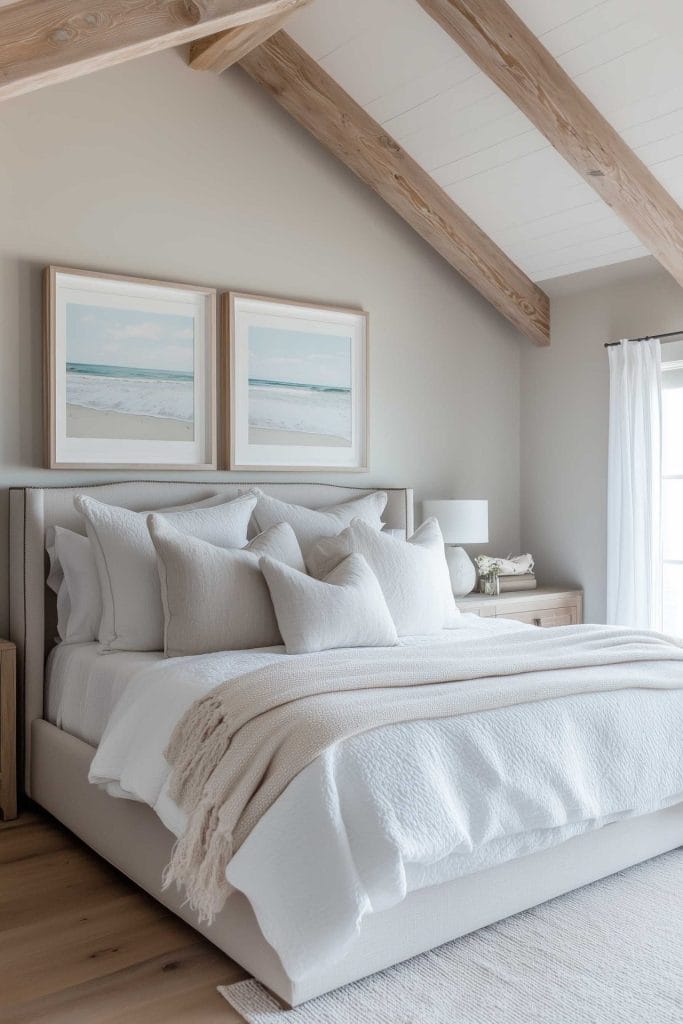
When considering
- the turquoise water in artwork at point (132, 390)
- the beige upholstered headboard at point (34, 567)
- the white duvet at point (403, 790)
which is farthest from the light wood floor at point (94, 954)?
the turquoise water in artwork at point (132, 390)

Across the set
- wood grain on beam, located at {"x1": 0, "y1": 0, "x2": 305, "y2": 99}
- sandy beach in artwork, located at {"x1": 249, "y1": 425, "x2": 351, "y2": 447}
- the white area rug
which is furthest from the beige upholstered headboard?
the white area rug

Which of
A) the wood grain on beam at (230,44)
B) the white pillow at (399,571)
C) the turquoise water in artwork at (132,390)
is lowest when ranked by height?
the white pillow at (399,571)

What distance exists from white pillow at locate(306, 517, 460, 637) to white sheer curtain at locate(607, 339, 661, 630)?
1272 millimetres

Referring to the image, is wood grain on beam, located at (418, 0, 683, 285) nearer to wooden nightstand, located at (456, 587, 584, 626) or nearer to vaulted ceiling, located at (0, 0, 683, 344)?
vaulted ceiling, located at (0, 0, 683, 344)

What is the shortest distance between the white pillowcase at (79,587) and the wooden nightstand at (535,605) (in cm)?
174

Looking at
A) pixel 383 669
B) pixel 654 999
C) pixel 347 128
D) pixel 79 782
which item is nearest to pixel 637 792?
pixel 654 999

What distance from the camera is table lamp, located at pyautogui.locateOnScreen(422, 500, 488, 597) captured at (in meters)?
4.53

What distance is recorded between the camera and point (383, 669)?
2.57 metres

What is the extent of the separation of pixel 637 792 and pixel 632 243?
108 inches

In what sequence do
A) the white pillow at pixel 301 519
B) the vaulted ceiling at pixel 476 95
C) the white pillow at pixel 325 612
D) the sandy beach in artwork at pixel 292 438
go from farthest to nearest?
the sandy beach in artwork at pixel 292 438, the white pillow at pixel 301 519, the white pillow at pixel 325 612, the vaulted ceiling at pixel 476 95

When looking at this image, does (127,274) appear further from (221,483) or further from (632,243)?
(632,243)

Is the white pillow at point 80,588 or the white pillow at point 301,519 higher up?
the white pillow at point 301,519

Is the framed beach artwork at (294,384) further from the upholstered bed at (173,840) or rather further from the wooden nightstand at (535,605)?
the wooden nightstand at (535,605)

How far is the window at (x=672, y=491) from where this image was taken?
14.4 feet
